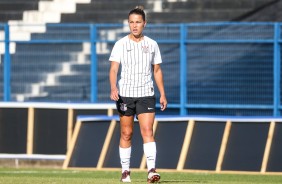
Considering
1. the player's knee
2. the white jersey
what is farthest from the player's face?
the player's knee

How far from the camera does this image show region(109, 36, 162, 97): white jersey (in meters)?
12.9

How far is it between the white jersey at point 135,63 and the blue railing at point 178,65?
8621mm

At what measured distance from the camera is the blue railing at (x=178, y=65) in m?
21.7

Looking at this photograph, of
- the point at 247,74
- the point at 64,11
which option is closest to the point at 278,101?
the point at 247,74

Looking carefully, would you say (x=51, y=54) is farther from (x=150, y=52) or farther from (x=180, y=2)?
(x=150, y=52)

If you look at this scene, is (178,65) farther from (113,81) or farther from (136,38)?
(113,81)

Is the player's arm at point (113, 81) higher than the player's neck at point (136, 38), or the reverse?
the player's neck at point (136, 38)

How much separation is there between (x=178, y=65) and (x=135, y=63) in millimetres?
Answer: 9558

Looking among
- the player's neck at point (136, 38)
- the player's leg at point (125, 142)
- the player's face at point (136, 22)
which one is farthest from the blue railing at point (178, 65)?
the player's face at point (136, 22)

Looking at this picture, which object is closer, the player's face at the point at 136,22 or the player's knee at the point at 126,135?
the player's face at the point at 136,22

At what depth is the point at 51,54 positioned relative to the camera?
23.1 m

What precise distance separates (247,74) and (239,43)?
1.97 ft

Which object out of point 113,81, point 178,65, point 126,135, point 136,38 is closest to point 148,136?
point 126,135

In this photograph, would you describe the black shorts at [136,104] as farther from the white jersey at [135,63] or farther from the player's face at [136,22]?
the player's face at [136,22]
